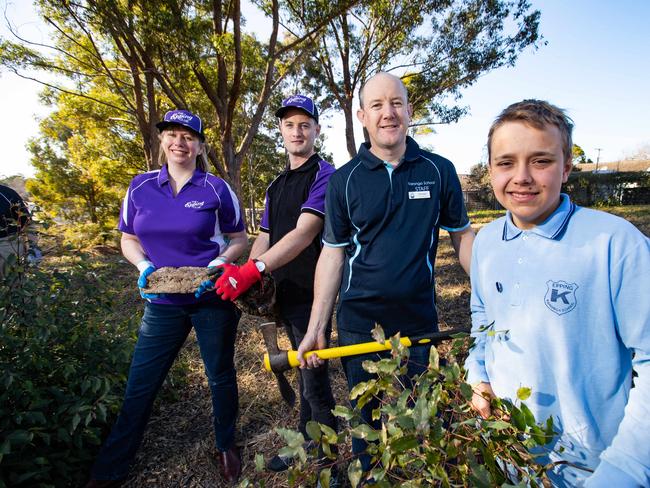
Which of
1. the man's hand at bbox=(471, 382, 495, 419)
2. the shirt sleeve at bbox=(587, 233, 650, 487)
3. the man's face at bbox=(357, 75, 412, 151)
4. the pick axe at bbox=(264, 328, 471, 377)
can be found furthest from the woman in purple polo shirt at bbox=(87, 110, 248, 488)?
the shirt sleeve at bbox=(587, 233, 650, 487)

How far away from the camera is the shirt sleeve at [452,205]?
1.86 meters

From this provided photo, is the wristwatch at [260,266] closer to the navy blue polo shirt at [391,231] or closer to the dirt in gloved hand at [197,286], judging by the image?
the dirt in gloved hand at [197,286]

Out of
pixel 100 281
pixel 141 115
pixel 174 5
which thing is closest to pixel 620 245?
pixel 100 281

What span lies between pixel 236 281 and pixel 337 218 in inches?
24.8

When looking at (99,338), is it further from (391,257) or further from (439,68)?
(439,68)

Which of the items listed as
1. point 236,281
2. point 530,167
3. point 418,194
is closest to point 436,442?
point 530,167

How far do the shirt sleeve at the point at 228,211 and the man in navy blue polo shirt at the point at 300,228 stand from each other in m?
0.20

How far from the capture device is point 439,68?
40.7 ft

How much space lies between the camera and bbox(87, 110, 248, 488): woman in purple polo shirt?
2.28 m

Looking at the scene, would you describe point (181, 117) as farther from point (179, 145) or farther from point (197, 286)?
point (197, 286)

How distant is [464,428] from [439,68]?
13.6m

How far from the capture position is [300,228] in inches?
83.7

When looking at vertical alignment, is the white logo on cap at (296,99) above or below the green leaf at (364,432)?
above

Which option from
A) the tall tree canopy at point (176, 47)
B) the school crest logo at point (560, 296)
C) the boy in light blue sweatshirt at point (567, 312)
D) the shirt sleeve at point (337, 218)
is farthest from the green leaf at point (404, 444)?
the tall tree canopy at point (176, 47)
